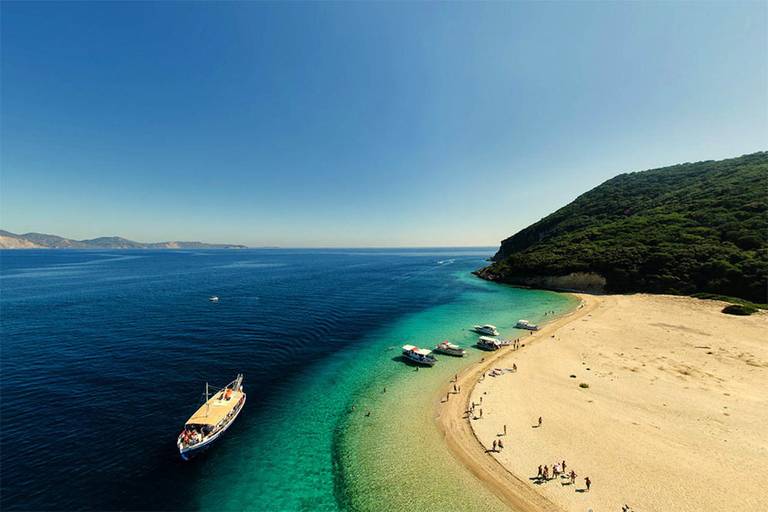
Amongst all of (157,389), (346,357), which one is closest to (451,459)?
(346,357)

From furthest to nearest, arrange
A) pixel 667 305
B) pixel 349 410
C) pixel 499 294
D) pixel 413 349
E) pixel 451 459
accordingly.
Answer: pixel 499 294 < pixel 667 305 < pixel 413 349 < pixel 349 410 < pixel 451 459

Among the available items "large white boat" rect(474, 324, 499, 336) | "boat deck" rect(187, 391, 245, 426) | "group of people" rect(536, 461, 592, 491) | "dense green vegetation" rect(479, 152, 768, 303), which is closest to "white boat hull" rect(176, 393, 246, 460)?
"boat deck" rect(187, 391, 245, 426)

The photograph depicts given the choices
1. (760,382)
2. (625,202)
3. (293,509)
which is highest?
(625,202)

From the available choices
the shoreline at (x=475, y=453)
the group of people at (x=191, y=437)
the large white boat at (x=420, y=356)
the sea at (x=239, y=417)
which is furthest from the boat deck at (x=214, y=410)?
the large white boat at (x=420, y=356)

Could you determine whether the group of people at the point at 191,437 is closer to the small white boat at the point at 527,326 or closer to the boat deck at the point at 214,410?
the boat deck at the point at 214,410

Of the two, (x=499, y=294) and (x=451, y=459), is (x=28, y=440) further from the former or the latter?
(x=499, y=294)

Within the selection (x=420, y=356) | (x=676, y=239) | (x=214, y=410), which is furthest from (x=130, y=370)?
(x=676, y=239)
